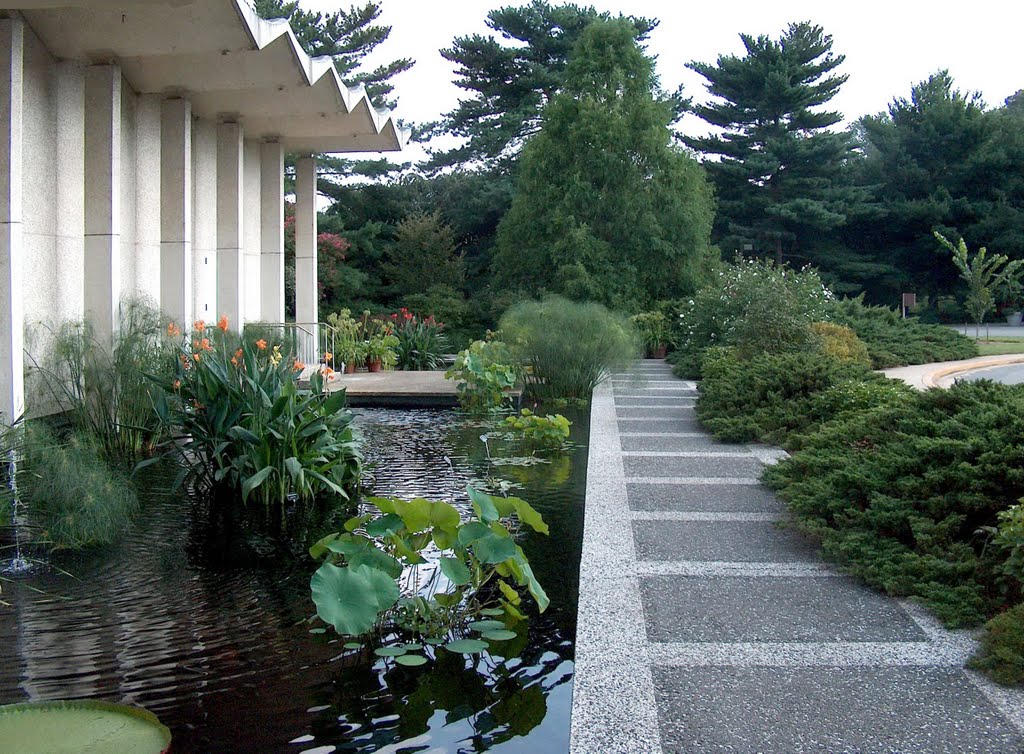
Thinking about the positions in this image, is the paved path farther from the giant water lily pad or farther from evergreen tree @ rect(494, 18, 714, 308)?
evergreen tree @ rect(494, 18, 714, 308)

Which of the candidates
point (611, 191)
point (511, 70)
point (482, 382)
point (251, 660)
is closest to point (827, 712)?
point (251, 660)

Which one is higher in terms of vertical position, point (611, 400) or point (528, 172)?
point (528, 172)

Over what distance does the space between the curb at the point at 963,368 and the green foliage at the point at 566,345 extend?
5.40 metres

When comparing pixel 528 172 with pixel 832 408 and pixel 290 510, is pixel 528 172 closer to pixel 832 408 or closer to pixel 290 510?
pixel 832 408

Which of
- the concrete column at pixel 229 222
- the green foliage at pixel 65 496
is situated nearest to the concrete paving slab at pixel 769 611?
the green foliage at pixel 65 496

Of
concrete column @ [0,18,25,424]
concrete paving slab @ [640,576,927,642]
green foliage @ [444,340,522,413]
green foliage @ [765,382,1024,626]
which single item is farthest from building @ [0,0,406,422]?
green foliage @ [765,382,1024,626]

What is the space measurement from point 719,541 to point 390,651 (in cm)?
222

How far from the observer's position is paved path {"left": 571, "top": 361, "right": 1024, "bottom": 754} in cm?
313

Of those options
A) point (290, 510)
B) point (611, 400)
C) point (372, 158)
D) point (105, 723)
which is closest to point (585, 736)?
point (105, 723)

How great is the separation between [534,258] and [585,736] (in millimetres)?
21988

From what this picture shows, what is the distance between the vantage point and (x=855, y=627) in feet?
13.4

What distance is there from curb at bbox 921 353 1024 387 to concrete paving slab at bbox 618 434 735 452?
7388mm

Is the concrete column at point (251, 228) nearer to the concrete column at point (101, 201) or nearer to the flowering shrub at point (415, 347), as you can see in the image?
the flowering shrub at point (415, 347)

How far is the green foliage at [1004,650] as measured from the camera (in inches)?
136
